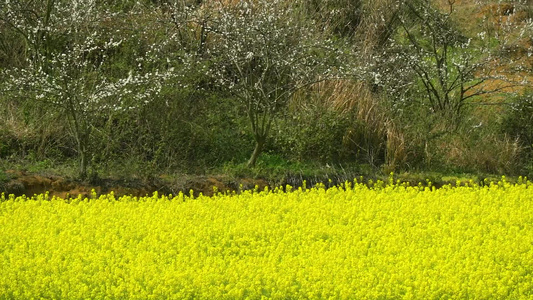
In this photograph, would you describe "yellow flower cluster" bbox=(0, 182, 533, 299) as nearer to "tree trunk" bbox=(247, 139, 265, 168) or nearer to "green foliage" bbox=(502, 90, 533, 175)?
"tree trunk" bbox=(247, 139, 265, 168)

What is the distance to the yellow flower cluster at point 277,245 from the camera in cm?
894

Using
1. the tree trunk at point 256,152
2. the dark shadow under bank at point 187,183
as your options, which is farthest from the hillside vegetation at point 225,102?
the dark shadow under bank at point 187,183

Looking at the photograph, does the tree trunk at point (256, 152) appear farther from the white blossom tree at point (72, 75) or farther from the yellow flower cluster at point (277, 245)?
the white blossom tree at point (72, 75)

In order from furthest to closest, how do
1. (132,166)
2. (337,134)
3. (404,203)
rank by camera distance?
1. (337,134)
2. (132,166)
3. (404,203)

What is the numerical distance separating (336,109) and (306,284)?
7.69 m

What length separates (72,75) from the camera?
50.9 ft

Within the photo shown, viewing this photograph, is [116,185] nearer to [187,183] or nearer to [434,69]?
[187,183]

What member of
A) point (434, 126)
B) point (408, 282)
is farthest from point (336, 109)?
point (408, 282)

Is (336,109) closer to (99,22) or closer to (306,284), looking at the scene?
(99,22)

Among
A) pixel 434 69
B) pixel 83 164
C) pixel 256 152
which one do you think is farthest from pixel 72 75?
pixel 434 69

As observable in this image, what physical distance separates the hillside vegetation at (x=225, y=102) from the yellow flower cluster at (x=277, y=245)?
1.65 meters

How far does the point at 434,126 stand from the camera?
16.8 meters

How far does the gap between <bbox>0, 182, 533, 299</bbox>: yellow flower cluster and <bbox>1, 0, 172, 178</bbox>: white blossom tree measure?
160 centimetres

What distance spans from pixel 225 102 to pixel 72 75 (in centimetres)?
305
